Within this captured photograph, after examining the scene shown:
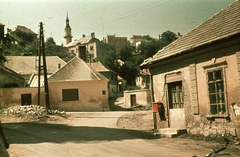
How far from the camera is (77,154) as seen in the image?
8047 millimetres

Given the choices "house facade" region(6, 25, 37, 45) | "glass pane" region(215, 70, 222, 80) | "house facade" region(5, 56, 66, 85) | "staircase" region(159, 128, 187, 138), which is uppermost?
"house facade" region(6, 25, 37, 45)

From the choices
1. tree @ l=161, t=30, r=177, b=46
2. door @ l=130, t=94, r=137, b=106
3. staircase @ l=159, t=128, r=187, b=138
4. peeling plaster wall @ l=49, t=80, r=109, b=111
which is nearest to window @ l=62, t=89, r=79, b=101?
peeling plaster wall @ l=49, t=80, r=109, b=111

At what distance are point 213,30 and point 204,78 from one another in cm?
221

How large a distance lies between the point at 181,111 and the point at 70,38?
10326 centimetres

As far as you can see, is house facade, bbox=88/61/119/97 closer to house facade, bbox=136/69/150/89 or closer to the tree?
house facade, bbox=136/69/150/89

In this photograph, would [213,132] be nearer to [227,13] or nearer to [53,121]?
[227,13]

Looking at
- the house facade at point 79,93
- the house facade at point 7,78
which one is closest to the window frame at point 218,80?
the house facade at point 79,93

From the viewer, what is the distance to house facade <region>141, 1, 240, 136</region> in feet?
30.8

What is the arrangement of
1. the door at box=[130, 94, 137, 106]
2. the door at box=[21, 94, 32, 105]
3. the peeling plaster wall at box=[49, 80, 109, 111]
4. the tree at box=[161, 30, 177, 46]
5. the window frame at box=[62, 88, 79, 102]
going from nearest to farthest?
the door at box=[21, 94, 32, 105] → the peeling plaster wall at box=[49, 80, 109, 111] → the window frame at box=[62, 88, 79, 102] → the door at box=[130, 94, 137, 106] → the tree at box=[161, 30, 177, 46]

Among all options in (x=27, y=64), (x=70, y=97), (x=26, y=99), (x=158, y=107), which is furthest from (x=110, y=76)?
(x=158, y=107)

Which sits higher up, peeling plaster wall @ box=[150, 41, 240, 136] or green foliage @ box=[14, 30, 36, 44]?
green foliage @ box=[14, 30, 36, 44]

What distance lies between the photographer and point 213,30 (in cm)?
1104

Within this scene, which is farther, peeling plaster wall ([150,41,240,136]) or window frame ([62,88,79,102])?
window frame ([62,88,79,102])

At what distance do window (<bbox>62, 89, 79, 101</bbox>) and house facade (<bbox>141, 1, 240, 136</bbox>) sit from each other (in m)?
17.9
